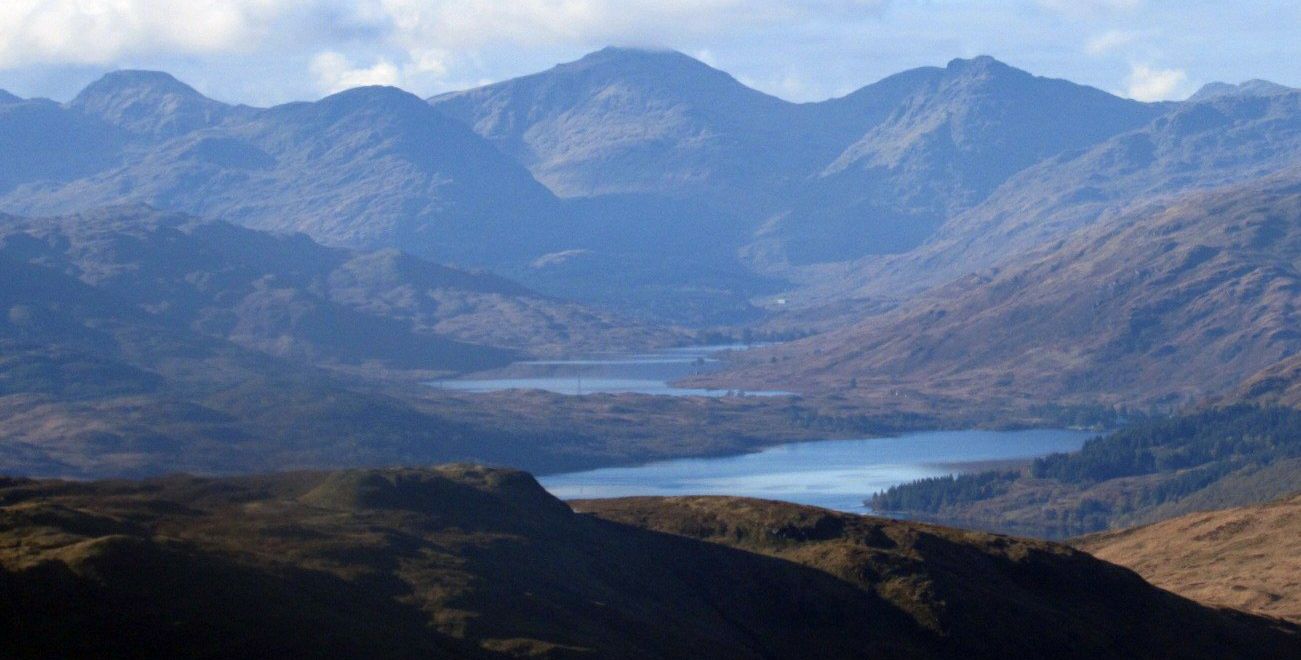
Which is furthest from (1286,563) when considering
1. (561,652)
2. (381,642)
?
(381,642)

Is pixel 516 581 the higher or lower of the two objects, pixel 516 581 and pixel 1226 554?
the lower

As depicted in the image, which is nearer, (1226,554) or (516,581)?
(516,581)

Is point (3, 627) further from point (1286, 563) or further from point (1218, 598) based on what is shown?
point (1286, 563)

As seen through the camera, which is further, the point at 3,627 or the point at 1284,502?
the point at 1284,502

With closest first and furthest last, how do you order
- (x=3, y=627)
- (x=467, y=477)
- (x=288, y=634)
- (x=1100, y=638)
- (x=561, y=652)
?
(x=3, y=627), (x=288, y=634), (x=561, y=652), (x=1100, y=638), (x=467, y=477)

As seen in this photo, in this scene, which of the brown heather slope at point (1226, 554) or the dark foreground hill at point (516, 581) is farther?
the brown heather slope at point (1226, 554)
